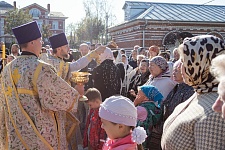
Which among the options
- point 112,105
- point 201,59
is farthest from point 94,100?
point 201,59

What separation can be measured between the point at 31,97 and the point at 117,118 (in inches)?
45.0

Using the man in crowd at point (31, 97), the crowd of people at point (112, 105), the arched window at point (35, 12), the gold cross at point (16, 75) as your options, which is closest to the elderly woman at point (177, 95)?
the crowd of people at point (112, 105)

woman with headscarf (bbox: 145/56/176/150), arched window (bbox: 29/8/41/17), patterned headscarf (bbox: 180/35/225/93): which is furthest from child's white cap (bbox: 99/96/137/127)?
arched window (bbox: 29/8/41/17)

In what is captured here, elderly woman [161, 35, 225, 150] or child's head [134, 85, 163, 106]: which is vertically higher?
elderly woman [161, 35, 225, 150]

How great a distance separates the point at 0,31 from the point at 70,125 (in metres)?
57.1

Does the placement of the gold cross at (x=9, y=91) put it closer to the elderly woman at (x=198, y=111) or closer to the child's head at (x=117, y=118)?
the child's head at (x=117, y=118)

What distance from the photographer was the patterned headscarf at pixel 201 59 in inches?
93.1

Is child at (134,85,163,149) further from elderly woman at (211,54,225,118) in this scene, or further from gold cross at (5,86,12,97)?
elderly woman at (211,54,225,118)

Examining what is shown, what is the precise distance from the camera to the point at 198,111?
220 centimetres

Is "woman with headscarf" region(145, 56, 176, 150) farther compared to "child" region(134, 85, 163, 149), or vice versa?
"woman with headscarf" region(145, 56, 176, 150)

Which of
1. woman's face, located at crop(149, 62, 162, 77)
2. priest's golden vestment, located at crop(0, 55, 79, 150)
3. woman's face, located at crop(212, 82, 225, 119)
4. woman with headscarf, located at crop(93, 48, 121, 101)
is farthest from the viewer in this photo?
woman with headscarf, located at crop(93, 48, 121, 101)

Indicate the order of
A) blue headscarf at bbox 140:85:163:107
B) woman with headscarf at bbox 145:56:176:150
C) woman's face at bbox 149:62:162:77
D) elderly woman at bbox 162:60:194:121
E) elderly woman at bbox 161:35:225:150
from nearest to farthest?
elderly woman at bbox 161:35:225:150 < elderly woman at bbox 162:60:194:121 < blue headscarf at bbox 140:85:163:107 < woman with headscarf at bbox 145:56:176:150 < woman's face at bbox 149:62:162:77

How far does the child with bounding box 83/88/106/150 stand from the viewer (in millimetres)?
4727

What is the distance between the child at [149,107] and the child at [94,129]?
0.66 meters
